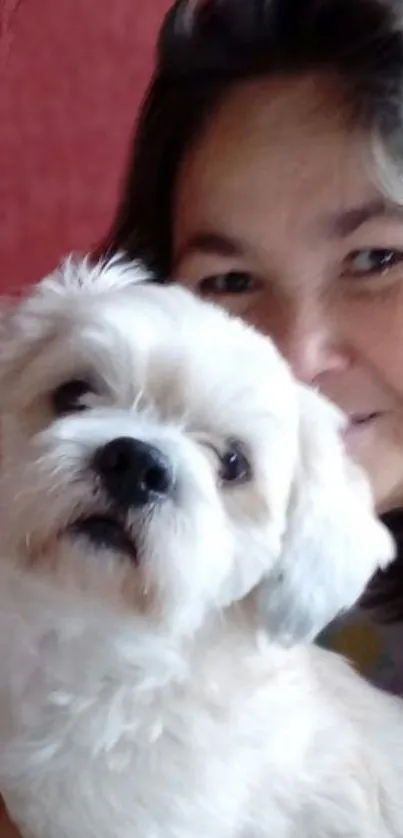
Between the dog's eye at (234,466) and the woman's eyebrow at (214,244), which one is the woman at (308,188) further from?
the dog's eye at (234,466)

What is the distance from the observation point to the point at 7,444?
1.03 meters

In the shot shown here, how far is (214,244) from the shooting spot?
123cm

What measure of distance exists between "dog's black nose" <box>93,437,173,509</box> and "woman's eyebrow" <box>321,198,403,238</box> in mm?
357

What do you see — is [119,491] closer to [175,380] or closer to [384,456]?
[175,380]

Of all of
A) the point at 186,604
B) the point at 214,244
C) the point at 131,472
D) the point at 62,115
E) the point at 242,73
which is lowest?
the point at 186,604

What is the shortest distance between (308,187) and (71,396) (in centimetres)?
33

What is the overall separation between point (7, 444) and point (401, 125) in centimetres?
49

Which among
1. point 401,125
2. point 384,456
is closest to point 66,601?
point 384,456

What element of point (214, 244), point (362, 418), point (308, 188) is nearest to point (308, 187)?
point (308, 188)

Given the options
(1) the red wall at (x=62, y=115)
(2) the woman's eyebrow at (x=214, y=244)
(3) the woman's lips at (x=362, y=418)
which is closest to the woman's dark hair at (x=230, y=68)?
(2) the woman's eyebrow at (x=214, y=244)

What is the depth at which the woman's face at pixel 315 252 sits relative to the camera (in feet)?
3.79

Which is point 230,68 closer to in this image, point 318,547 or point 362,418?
point 362,418

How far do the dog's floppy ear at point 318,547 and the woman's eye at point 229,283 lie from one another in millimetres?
226

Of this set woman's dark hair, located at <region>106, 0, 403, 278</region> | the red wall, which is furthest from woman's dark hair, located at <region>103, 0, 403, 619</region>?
the red wall
